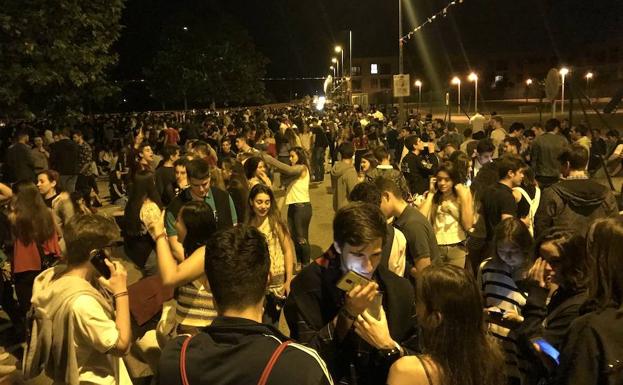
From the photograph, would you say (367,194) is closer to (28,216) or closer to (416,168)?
(28,216)

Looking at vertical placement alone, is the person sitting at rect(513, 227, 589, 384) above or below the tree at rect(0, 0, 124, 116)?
below

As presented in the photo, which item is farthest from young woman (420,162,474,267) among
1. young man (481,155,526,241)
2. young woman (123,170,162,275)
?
young woman (123,170,162,275)

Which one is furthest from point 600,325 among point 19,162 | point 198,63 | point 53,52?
point 198,63

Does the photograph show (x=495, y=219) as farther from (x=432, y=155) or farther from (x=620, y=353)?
(x=432, y=155)

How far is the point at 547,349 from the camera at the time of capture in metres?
2.80

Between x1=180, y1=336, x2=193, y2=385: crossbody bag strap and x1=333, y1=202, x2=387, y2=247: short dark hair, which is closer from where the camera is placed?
x1=180, y1=336, x2=193, y2=385: crossbody bag strap

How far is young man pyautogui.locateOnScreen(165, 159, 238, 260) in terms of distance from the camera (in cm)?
537

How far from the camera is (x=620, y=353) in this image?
241 centimetres

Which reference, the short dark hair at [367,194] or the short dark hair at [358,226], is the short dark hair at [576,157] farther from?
the short dark hair at [358,226]

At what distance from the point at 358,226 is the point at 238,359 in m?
1.23

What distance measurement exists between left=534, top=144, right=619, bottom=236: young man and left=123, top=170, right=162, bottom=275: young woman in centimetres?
411

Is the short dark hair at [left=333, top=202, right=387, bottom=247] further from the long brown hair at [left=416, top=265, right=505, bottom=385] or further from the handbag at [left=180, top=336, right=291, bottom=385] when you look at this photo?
the handbag at [left=180, top=336, right=291, bottom=385]

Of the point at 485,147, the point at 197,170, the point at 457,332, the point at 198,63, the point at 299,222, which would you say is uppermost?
the point at 198,63

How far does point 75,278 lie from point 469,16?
116857mm
